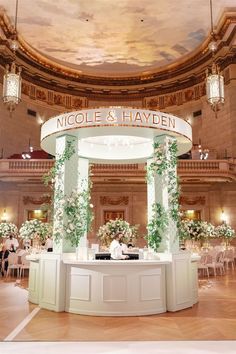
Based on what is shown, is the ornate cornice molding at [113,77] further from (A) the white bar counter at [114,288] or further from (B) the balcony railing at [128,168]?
(A) the white bar counter at [114,288]

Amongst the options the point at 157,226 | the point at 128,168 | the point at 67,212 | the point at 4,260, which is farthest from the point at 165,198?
the point at 128,168

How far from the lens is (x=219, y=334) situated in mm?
4664

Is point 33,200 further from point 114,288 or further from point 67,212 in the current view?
point 114,288

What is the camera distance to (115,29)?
55.3 ft

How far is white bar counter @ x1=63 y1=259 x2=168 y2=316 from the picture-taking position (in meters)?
5.72

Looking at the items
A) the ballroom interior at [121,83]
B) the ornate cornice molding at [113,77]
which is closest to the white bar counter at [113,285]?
the ballroom interior at [121,83]

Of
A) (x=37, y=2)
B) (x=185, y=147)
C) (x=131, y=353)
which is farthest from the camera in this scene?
(x=37, y=2)

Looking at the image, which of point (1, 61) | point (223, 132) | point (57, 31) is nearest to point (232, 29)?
point (223, 132)

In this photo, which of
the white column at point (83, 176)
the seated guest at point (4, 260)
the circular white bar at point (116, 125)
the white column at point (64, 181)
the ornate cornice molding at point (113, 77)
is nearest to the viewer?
the circular white bar at point (116, 125)

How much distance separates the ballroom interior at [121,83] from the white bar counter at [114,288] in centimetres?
524

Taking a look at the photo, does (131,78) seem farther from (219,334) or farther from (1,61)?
(219,334)

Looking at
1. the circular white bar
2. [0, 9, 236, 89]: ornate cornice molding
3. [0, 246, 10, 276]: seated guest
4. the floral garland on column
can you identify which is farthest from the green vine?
[0, 9, 236, 89]: ornate cornice molding

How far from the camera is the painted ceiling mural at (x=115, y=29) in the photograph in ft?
49.2

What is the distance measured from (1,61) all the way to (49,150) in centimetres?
1200
